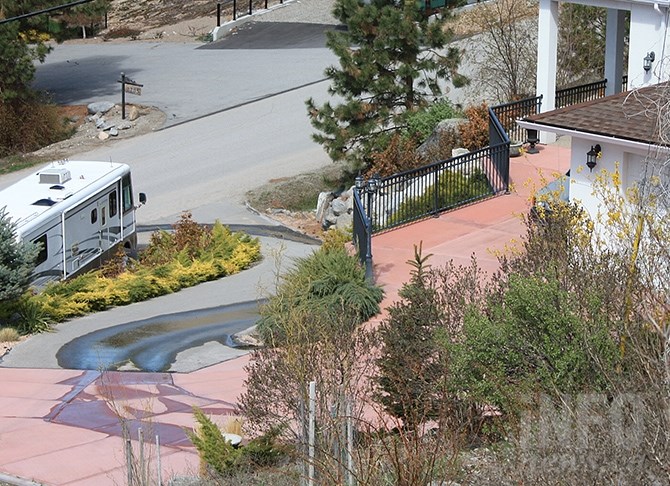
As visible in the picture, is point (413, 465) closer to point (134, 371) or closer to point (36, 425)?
point (36, 425)

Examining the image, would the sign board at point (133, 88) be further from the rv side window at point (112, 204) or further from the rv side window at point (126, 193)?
the rv side window at point (112, 204)

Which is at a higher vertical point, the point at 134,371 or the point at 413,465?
the point at 413,465

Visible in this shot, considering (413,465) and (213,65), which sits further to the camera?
(213,65)

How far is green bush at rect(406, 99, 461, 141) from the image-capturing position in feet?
101

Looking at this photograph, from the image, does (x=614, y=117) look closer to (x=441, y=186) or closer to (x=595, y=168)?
(x=595, y=168)

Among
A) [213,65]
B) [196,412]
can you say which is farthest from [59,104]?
[196,412]

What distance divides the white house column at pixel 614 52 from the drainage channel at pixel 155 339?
10.8 metres

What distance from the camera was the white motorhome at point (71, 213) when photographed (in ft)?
75.9

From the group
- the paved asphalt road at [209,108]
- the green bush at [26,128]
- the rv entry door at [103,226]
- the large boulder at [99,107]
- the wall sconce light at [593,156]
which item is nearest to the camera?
the wall sconce light at [593,156]

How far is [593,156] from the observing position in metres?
19.2

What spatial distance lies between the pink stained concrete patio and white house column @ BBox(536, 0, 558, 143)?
4753 millimetres

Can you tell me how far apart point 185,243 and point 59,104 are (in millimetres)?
17278

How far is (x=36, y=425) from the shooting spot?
16.7 meters

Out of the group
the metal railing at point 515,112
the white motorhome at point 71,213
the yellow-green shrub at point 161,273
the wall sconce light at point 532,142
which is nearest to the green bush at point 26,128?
the yellow-green shrub at point 161,273
